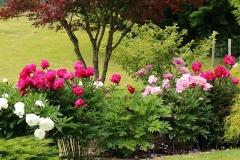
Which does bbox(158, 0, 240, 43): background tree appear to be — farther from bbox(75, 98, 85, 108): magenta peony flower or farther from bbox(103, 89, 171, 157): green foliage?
bbox(75, 98, 85, 108): magenta peony flower

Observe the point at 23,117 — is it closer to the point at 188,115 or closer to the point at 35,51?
the point at 188,115

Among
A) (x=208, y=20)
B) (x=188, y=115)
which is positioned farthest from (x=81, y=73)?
(x=208, y=20)

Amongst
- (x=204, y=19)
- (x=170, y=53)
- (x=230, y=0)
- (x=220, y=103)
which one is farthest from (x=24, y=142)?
(x=204, y=19)

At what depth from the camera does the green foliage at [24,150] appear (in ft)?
13.8

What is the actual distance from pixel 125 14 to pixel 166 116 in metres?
4.17

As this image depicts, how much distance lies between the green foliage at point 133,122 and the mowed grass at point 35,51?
1201 centimetres

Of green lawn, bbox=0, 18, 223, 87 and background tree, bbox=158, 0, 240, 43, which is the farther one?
green lawn, bbox=0, 18, 223, 87

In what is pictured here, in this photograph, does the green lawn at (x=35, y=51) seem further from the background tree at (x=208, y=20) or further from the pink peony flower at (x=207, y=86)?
the pink peony flower at (x=207, y=86)

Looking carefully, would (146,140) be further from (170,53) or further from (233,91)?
(170,53)

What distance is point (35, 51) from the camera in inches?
1160

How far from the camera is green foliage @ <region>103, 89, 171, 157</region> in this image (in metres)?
6.55

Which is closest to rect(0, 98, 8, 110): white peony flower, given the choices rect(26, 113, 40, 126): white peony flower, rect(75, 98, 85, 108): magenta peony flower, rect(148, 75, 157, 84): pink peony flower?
rect(26, 113, 40, 126): white peony flower

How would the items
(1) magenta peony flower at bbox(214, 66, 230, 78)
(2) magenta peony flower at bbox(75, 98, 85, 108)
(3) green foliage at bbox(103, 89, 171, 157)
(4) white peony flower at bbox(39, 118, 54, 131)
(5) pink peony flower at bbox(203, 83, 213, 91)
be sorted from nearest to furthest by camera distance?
1. (4) white peony flower at bbox(39, 118, 54, 131)
2. (2) magenta peony flower at bbox(75, 98, 85, 108)
3. (3) green foliage at bbox(103, 89, 171, 157)
4. (5) pink peony flower at bbox(203, 83, 213, 91)
5. (1) magenta peony flower at bbox(214, 66, 230, 78)

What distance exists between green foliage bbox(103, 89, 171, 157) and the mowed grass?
1201 centimetres
